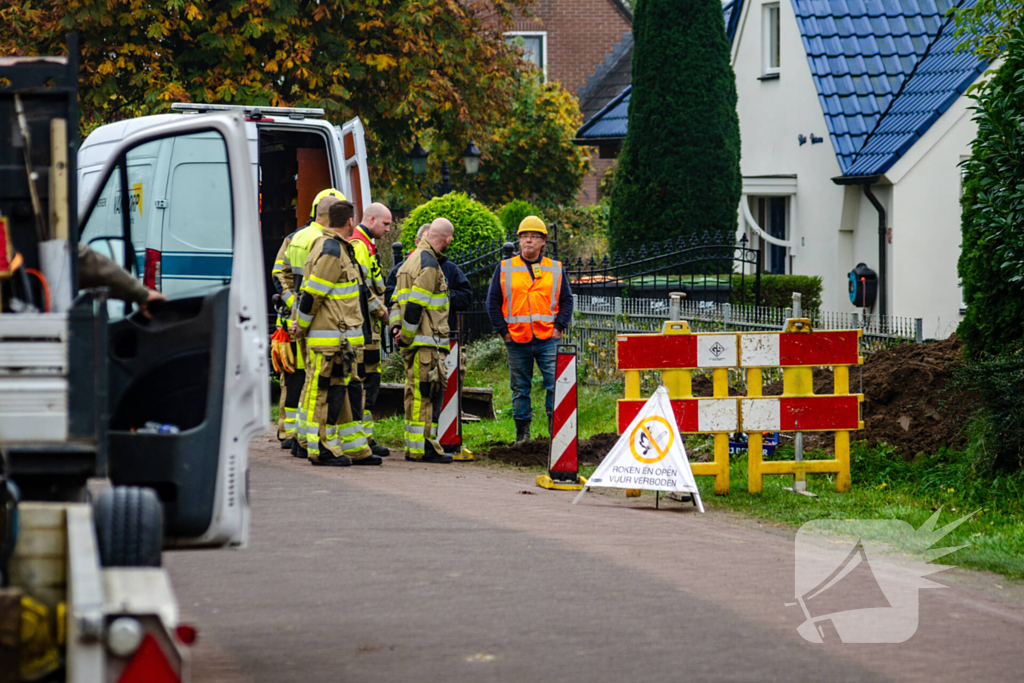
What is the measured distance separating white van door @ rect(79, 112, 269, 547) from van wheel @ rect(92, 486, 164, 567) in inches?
30.9

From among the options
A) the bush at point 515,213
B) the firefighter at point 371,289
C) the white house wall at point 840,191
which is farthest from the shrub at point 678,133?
the firefighter at point 371,289

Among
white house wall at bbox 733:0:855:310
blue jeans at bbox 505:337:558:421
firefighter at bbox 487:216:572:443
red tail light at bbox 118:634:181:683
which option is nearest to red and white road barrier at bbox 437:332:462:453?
firefighter at bbox 487:216:572:443

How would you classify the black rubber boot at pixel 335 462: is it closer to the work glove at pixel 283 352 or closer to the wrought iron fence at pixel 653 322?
the work glove at pixel 283 352

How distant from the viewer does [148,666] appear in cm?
322

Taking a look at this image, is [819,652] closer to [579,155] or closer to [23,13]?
[23,13]

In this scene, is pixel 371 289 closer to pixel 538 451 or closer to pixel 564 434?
pixel 538 451

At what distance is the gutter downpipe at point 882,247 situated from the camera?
2022 cm

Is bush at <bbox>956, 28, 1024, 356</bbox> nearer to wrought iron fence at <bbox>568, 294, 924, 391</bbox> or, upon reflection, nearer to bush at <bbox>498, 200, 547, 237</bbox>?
wrought iron fence at <bbox>568, 294, 924, 391</bbox>

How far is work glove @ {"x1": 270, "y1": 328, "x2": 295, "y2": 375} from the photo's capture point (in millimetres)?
10664

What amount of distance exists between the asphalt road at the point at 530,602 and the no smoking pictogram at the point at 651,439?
39 centimetres

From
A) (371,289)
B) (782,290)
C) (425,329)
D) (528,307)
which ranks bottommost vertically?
(425,329)

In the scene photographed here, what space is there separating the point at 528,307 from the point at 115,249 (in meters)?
5.82

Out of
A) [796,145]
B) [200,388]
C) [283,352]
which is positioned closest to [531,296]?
[283,352]

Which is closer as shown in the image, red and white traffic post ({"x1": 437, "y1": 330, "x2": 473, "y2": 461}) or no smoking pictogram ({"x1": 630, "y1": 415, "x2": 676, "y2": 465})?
no smoking pictogram ({"x1": 630, "y1": 415, "x2": 676, "y2": 465})
